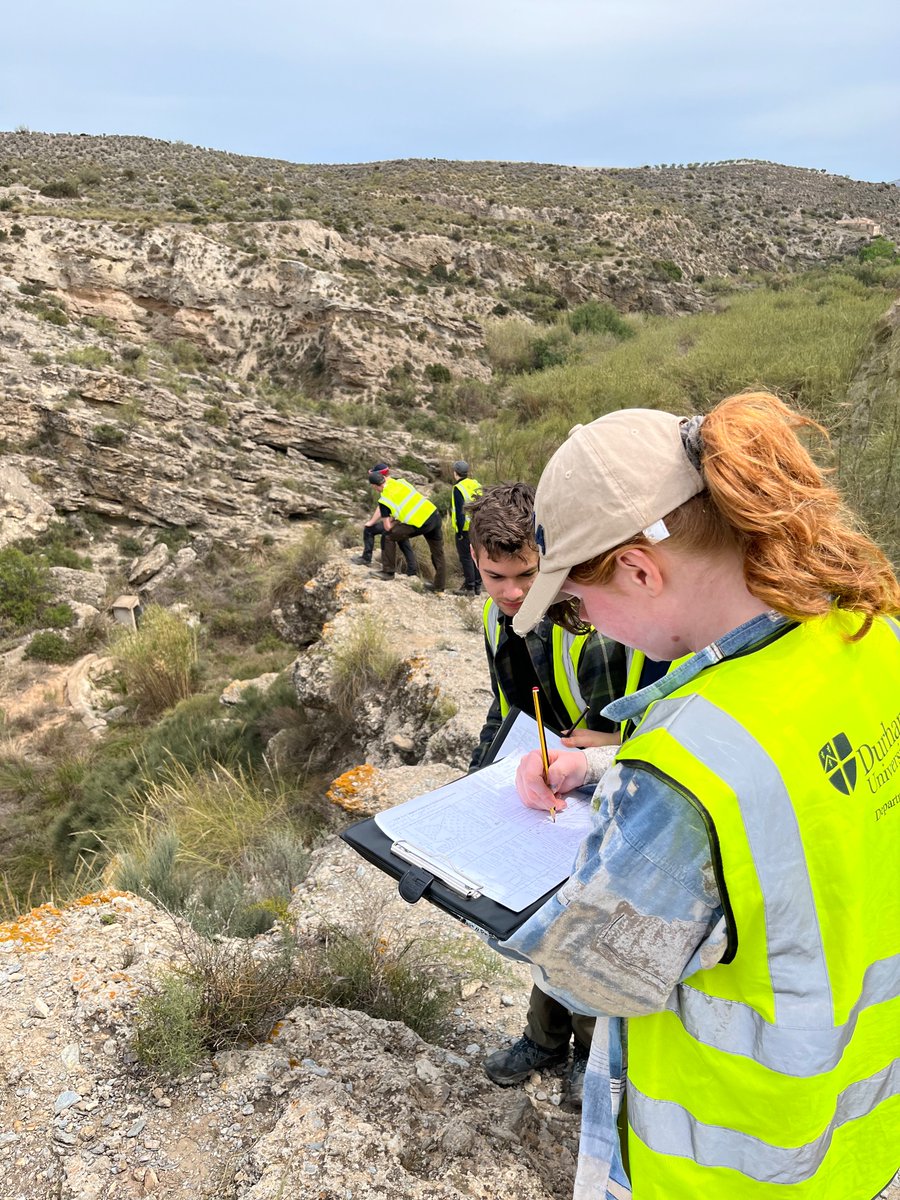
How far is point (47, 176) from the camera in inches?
1063

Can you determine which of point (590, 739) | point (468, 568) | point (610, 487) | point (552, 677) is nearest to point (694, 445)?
point (610, 487)

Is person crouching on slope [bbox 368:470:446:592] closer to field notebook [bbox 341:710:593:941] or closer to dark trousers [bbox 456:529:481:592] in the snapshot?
dark trousers [bbox 456:529:481:592]

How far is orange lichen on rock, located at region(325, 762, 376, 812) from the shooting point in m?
4.11

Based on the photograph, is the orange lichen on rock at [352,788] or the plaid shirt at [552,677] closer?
the plaid shirt at [552,677]

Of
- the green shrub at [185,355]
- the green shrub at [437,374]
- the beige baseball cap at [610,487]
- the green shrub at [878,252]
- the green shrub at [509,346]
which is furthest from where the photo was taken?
the green shrub at [878,252]

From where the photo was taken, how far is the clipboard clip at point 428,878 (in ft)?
4.09

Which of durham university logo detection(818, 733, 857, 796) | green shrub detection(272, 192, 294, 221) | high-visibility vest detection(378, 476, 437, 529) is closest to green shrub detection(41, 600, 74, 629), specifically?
high-visibility vest detection(378, 476, 437, 529)

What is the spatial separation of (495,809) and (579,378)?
14822 millimetres

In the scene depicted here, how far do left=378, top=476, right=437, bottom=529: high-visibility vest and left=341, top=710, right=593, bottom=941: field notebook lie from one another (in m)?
6.46

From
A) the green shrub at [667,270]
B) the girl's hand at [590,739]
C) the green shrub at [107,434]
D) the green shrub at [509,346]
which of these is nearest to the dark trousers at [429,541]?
the girl's hand at [590,739]

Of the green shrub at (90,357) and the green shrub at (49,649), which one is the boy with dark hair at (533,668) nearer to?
the green shrub at (49,649)

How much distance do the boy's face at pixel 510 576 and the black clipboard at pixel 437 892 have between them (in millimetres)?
894

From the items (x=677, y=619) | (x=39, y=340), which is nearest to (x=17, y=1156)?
(x=677, y=619)

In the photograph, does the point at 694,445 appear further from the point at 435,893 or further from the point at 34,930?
the point at 34,930
